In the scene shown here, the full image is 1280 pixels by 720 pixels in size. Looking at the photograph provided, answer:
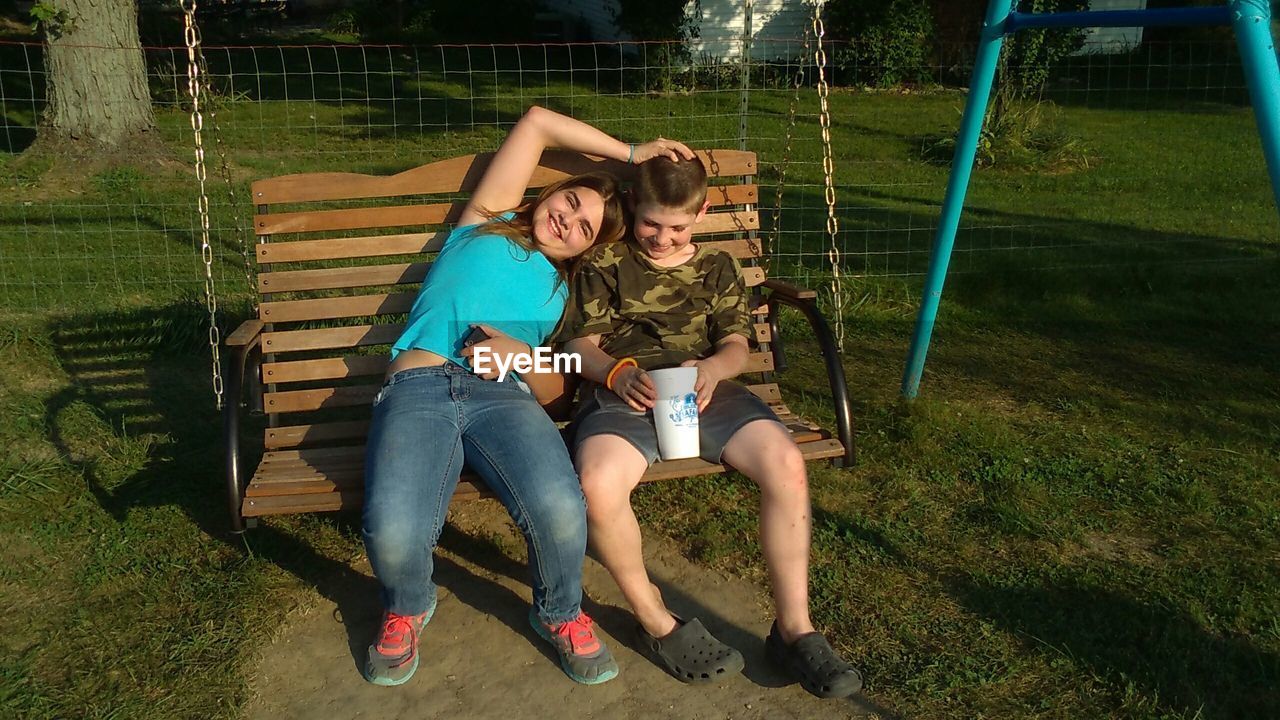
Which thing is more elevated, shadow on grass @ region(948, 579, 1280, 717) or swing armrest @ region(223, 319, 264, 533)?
swing armrest @ region(223, 319, 264, 533)

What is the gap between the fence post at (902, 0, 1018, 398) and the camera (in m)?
4.26

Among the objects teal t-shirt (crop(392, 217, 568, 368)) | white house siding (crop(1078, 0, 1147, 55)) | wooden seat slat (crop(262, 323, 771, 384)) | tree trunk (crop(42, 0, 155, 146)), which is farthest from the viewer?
white house siding (crop(1078, 0, 1147, 55))

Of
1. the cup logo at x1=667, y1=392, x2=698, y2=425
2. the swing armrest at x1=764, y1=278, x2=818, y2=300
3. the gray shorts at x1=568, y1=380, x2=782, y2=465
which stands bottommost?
the gray shorts at x1=568, y1=380, x2=782, y2=465

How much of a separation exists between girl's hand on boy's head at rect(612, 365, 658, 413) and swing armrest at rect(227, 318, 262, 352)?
3.96ft

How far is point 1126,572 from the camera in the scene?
12.1ft

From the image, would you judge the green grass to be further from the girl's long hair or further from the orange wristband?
the girl's long hair

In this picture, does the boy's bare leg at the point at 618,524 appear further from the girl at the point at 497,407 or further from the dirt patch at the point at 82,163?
the dirt patch at the point at 82,163

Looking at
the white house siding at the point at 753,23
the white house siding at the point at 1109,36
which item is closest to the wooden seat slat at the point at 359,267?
the white house siding at the point at 753,23

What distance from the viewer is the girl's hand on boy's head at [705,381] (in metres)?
3.35

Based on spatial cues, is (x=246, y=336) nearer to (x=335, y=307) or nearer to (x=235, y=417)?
(x=235, y=417)

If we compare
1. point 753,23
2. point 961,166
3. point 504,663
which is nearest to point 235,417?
point 504,663

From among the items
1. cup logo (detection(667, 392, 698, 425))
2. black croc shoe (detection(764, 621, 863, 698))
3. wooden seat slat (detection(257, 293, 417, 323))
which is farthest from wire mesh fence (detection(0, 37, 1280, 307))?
black croc shoe (detection(764, 621, 863, 698))

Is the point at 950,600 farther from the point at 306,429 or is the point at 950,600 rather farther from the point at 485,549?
the point at 306,429

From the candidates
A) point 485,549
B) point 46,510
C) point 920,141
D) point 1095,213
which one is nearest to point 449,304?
point 485,549
